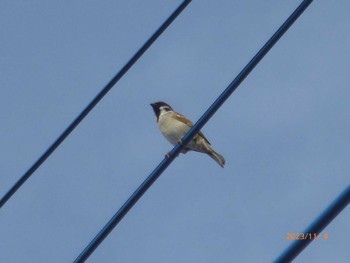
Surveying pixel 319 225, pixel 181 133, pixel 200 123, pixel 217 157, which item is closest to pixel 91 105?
pixel 200 123

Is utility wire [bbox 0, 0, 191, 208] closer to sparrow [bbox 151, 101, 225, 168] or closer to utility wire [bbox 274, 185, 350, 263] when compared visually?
utility wire [bbox 274, 185, 350, 263]

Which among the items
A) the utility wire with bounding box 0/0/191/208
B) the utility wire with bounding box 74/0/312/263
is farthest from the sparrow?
the utility wire with bounding box 74/0/312/263

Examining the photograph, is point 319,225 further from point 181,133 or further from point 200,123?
point 181,133

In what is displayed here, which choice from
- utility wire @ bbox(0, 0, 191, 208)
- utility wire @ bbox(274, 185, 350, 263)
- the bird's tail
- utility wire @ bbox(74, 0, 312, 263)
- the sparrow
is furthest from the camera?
the sparrow

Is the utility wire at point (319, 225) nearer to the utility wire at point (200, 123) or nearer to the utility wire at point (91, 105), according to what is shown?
the utility wire at point (200, 123)

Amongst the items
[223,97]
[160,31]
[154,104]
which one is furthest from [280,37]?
[154,104]

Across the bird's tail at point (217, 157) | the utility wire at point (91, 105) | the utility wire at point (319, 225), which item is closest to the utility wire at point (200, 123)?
the utility wire at point (91, 105)
